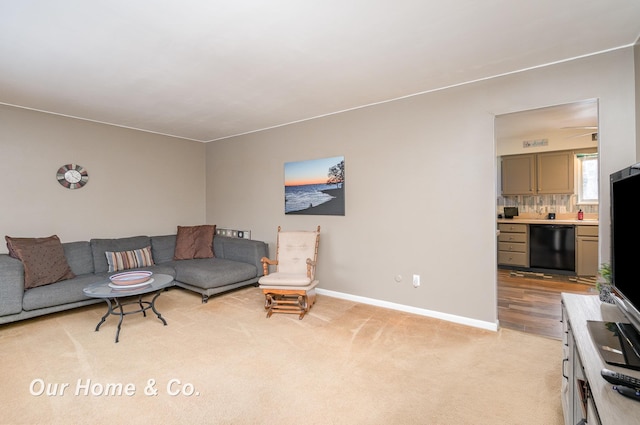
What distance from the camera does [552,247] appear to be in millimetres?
5582

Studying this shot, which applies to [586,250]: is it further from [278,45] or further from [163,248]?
[163,248]

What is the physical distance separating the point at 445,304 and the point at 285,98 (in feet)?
9.84

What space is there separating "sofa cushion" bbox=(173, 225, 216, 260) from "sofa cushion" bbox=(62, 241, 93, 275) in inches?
46.0

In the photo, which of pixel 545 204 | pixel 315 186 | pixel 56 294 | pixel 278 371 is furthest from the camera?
pixel 545 204

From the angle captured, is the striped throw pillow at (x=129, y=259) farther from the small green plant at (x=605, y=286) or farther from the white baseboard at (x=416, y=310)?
the small green plant at (x=605, y=286)

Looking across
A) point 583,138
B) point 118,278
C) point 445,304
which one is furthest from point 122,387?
point 583,138

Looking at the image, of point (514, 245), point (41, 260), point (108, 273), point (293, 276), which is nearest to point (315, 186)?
point (293, 276)

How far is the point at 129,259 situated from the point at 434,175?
4288 millimetres

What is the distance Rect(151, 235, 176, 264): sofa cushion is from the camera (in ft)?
16.3

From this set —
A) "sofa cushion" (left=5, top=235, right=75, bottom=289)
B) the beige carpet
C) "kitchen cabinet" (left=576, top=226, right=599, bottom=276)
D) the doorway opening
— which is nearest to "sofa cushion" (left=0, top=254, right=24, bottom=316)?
"sofa cushion" (left=5, top=235, right=75, bottom=289)

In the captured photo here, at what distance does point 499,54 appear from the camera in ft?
8.74

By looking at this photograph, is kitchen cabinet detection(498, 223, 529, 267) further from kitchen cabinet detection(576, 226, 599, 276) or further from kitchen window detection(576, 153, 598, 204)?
kitchen window detection(576, 153, 598, 204)

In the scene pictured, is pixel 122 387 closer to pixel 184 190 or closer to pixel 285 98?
pixel 285 98

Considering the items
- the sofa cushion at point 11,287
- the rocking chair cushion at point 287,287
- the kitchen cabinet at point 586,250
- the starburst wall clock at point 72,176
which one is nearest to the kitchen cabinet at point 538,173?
the kitchen cabinet at point 586,250
